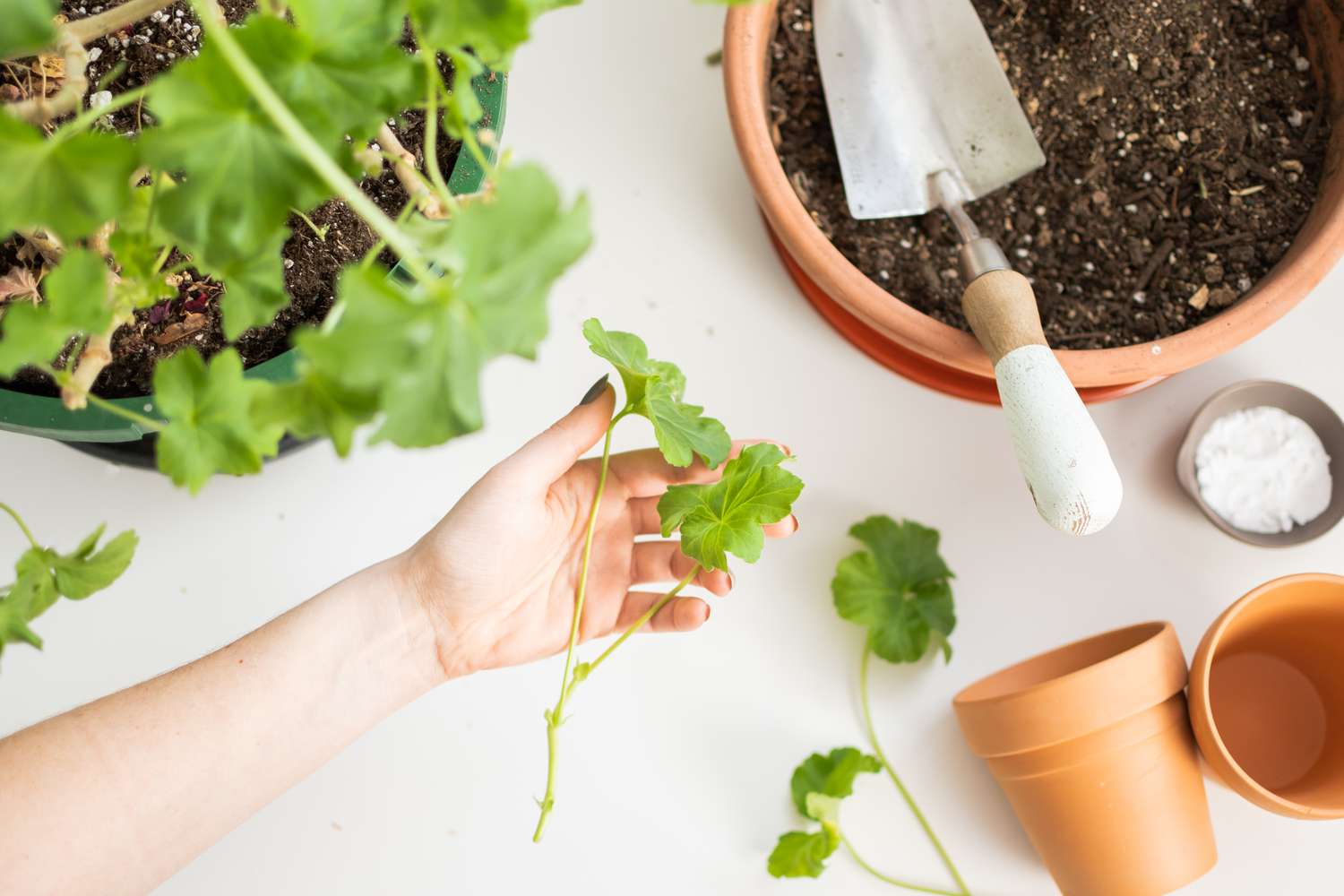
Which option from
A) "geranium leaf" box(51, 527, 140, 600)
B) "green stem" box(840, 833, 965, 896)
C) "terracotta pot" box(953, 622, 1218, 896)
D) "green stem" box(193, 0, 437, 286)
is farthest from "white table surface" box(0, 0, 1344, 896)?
"green stem" box(193, 0, 437, 286)

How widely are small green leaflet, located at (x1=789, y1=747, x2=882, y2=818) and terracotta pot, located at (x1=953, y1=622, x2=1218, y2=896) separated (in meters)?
0.09

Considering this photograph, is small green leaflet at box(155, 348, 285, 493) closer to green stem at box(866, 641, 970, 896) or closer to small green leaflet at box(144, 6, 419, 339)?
small green leaflet at box(144, 6, 419, 339)

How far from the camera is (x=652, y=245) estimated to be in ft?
2.94

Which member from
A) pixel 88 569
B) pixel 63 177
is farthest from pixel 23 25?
pixel 88 569

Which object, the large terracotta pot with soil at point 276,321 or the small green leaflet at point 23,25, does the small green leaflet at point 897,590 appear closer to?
the large terracotta pot with soil at point 276,321

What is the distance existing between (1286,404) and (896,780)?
0.45 metres

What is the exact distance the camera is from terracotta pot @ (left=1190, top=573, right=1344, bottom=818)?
2.38 ft

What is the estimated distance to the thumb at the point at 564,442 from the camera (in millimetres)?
637

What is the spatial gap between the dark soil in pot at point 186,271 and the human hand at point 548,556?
182 mm

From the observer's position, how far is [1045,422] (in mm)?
623

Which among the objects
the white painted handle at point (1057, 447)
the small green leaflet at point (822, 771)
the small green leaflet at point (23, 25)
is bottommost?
the small green leaflet at point (822, 771)

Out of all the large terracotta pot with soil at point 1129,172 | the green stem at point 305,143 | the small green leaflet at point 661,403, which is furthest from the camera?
the large terracotta pot with soil at point 1129,172

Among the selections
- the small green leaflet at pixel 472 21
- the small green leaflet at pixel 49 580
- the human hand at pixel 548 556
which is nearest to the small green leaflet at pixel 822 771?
the human hand at pixel 548 556

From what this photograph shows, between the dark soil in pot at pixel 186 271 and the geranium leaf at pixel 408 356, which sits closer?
the geranium leaf at pixel 408 356
